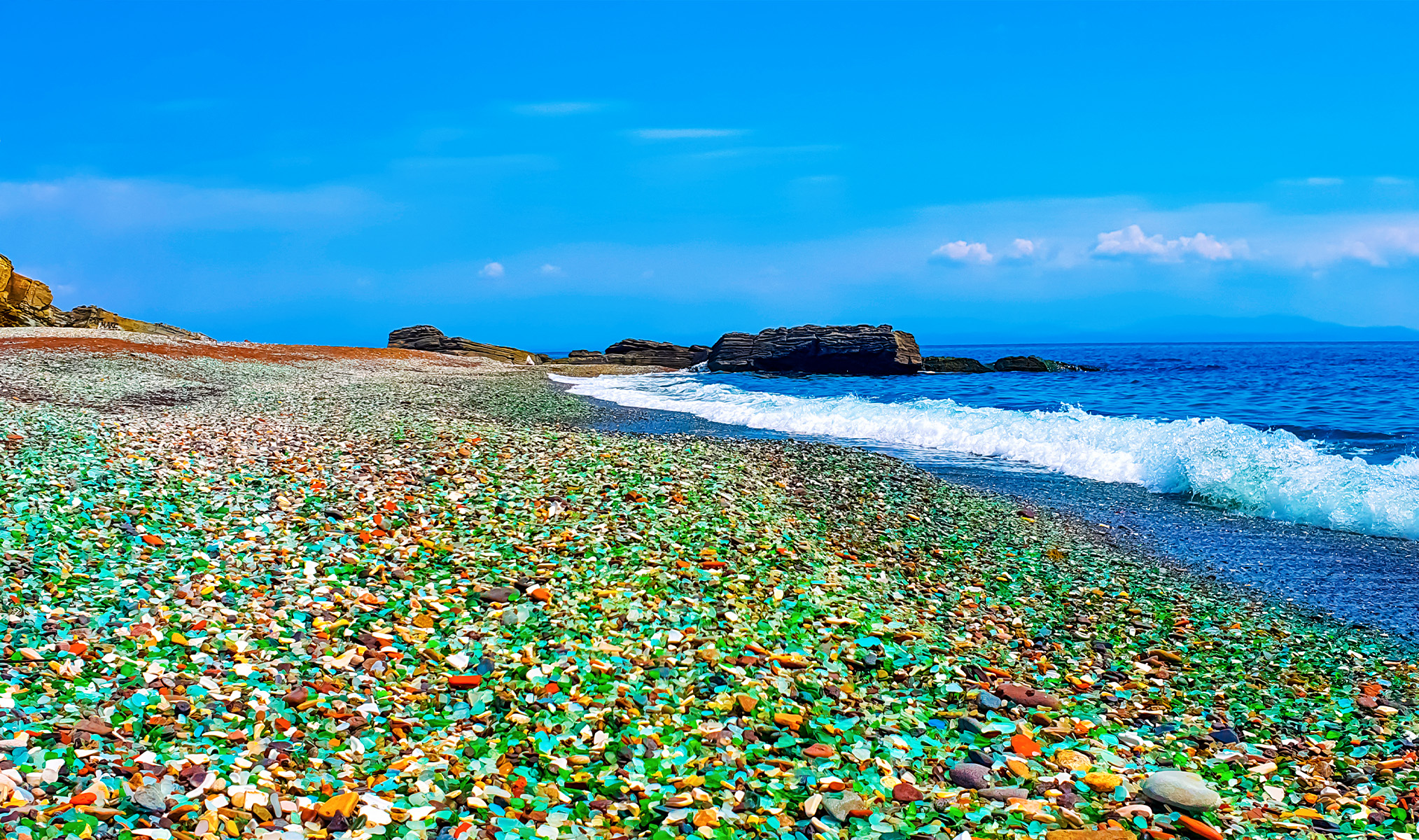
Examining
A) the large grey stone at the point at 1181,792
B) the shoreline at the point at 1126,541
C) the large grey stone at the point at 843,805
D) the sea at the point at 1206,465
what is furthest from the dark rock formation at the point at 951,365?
the large grey stone at the point at 843,805

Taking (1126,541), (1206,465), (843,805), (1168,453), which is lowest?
(843,805)

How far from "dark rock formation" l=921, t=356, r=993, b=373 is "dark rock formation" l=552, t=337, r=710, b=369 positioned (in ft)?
65.4

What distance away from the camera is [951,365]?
237 ft

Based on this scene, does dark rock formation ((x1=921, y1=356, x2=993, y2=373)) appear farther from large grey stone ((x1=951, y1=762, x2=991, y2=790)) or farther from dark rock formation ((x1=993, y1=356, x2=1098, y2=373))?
large grey stone ((x1=951, y1=762, x2=991, y2=790))

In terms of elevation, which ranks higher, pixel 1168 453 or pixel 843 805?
pixel 1168 453

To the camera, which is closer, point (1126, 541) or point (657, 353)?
point (1126, 541)

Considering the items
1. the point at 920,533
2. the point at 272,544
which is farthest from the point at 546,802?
the point at 920,533

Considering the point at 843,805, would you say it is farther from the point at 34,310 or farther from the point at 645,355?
the point at 645,355

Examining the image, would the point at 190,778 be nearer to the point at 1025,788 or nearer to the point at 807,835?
the point at 807,835

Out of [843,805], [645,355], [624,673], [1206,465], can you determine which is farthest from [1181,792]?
[645,355]

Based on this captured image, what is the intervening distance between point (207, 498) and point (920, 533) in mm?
8776

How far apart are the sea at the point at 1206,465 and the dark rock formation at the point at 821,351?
2440 centimetres

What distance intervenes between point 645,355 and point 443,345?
1941 centimetres

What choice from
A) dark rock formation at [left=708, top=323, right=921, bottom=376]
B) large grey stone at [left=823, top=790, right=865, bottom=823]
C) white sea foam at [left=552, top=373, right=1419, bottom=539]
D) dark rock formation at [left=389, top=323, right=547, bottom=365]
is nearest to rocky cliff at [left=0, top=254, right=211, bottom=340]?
dark rock formation at [left=389, top=323, right=547, bottom=365]
